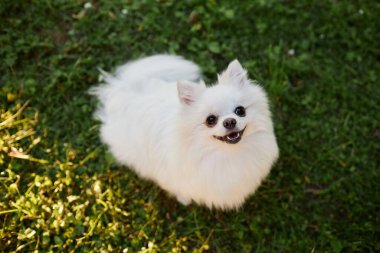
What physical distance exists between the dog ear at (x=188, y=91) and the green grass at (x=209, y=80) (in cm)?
110

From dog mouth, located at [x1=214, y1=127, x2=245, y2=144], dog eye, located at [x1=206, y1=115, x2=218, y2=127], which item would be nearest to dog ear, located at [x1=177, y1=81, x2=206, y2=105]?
dog eye, located at [x1=206, y1=115, x2=218, y2=127]

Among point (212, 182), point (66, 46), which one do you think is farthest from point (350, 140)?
point (66, 46)

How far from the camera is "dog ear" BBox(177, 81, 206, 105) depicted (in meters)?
1.87

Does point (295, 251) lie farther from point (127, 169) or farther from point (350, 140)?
point (127, 169)

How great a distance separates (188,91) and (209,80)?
1309 millimetres

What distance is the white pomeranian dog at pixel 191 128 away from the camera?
1918 millimetres

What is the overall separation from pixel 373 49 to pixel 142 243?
2612 mm

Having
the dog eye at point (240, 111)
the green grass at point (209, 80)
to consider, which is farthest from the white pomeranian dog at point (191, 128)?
the green grass at point (209, 80)

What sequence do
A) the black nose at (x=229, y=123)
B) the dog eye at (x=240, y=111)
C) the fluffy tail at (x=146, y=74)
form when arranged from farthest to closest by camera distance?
the fluffy tail at (x=146, y=74), the dog eye at (x=240, y=111), the black nose at (x=229, y=123)

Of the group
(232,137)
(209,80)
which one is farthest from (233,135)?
(209,80)

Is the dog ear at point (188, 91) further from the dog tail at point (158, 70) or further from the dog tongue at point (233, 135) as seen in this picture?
the dog tail at point (158, 70)

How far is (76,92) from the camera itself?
3.11m

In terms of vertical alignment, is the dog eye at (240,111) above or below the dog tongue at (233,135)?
above

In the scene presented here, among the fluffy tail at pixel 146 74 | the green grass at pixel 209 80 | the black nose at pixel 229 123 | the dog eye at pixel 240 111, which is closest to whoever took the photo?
the black nose at pixel 229 123
